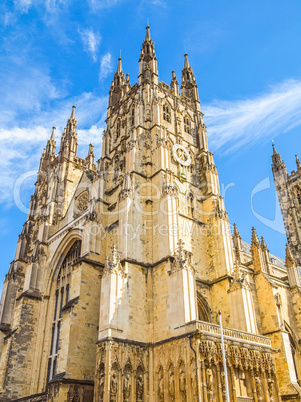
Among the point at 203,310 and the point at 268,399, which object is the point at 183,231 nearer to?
the point at 203,310

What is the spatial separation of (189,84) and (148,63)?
5.33m

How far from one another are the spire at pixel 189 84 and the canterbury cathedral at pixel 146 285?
0.13 m

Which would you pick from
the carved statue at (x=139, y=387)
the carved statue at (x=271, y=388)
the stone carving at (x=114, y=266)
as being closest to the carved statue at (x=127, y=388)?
the carved statue at (x=139, y=387)

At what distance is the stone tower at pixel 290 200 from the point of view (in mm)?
50281

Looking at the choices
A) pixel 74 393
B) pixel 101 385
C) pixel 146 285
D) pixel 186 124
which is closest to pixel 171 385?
pixel 101 385

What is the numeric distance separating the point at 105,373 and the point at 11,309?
54.2ft

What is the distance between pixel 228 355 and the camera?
59.9ft

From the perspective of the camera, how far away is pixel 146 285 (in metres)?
21.8

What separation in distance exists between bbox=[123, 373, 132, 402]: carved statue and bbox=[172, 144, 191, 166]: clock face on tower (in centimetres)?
1532

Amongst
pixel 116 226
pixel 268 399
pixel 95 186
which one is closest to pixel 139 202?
pixel 116 226

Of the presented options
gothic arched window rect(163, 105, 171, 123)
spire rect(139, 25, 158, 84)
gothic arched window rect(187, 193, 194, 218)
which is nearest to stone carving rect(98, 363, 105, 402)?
gothic arched window rect(187, 193, 194, 218)

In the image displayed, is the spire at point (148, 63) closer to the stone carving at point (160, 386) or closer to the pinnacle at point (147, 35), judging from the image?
the pinnacle at point (147, 35)

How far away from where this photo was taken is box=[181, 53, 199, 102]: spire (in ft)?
118

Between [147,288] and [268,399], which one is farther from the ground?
[147,288]
